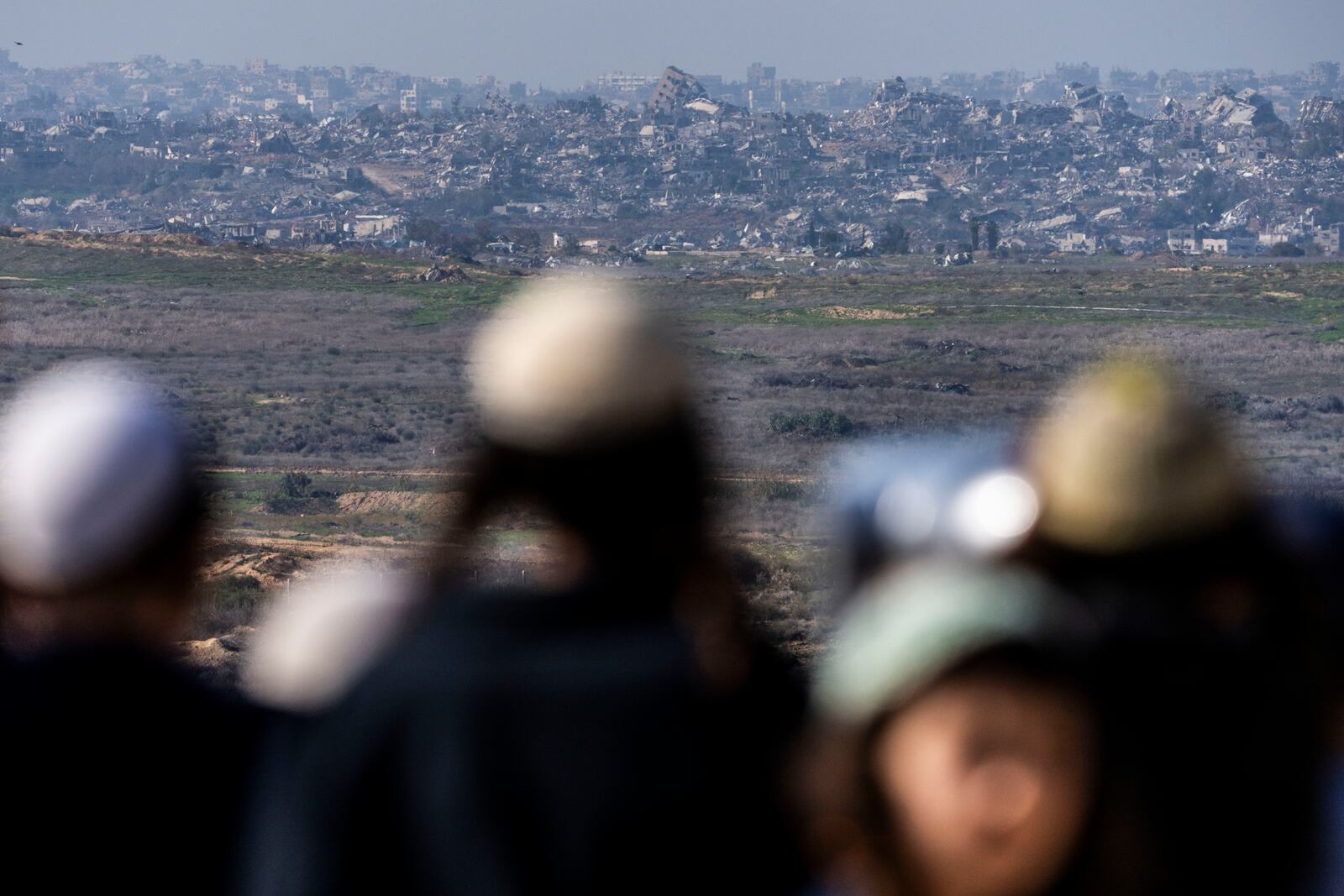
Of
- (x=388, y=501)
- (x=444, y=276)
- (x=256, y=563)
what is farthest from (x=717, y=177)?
(x=256, y=563)

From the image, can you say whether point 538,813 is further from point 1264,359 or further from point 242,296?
point 242,296

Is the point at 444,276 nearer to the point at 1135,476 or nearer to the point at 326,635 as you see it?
the point at 326,635

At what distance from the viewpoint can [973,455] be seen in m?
2.19

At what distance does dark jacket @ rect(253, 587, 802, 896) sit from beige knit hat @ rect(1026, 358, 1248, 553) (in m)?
0.56

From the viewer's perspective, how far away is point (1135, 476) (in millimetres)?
1867

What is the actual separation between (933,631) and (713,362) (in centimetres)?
3493

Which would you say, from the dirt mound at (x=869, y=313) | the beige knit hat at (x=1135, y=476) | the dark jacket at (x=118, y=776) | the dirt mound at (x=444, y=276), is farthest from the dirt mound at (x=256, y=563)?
the dirt mound at (x=444, y=276)

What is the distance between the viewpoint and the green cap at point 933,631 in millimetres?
1558

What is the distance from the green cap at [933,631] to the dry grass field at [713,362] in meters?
0.49

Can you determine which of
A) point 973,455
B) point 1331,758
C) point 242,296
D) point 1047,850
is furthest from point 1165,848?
point 242,296

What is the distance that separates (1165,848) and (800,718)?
0.40m

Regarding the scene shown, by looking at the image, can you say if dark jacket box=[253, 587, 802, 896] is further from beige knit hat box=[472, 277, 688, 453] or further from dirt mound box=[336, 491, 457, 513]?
dirt mound box=[336, 491, 457, 513]

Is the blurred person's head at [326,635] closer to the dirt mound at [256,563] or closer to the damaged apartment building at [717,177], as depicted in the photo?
Answer: the dirt mound at [256,563]

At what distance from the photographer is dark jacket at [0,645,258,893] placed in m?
1.79
